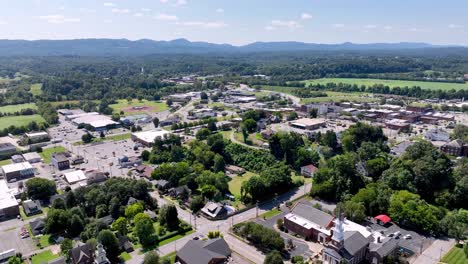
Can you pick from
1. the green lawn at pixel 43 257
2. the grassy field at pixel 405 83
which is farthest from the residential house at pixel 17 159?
the grassy field at pixel 405 83

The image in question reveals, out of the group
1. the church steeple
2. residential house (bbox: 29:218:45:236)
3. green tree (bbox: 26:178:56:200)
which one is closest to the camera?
the church steeple

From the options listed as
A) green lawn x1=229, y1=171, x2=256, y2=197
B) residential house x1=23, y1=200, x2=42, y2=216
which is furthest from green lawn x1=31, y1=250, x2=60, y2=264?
green lawn x1=229, y1=171, x2=256, y2=197

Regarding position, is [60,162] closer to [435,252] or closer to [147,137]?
[147,137]

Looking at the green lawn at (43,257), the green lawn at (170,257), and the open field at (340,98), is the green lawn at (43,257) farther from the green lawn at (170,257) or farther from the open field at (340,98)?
the open field at (340,98)

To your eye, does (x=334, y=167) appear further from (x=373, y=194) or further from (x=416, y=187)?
(x=416, y=187)

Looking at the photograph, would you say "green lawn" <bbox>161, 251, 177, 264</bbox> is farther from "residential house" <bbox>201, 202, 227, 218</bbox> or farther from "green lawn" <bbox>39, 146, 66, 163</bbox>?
"green lawn" <bbox>39, 146, 66, 163</bbox>
